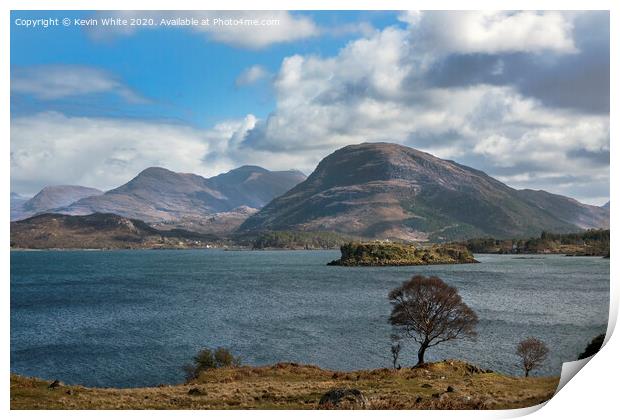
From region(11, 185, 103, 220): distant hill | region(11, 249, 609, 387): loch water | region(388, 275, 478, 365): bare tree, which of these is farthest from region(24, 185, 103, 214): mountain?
region(388, 275, 478, 365): bare tree

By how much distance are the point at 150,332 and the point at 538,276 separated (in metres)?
64.8

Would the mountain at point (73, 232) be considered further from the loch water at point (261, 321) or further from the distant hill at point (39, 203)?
the loch water at point (261, 321)

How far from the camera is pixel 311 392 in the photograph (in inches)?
786

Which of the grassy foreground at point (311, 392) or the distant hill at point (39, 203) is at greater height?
the distant hill at point (39, 203)

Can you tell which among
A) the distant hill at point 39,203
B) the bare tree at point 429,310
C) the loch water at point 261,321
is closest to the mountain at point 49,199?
the distant hill at point 39,203

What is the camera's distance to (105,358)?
118 feet

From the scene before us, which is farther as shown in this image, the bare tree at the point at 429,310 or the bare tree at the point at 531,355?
the bare tree at the point at 429,310

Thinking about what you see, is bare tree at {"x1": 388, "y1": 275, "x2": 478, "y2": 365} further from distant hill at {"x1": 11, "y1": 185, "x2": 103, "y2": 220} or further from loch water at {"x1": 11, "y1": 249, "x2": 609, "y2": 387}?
distant hill at {"x1": 11, "y1": 185, "x2": 103, "y2": 220}

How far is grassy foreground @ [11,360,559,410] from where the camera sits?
17984 mm

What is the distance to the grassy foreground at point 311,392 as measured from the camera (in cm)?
1798

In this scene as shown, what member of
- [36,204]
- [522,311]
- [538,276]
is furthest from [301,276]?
[36,204]

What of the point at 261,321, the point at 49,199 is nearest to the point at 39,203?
the point at 49,199

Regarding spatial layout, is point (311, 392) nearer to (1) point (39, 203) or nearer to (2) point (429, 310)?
(2) point (429, 310)
